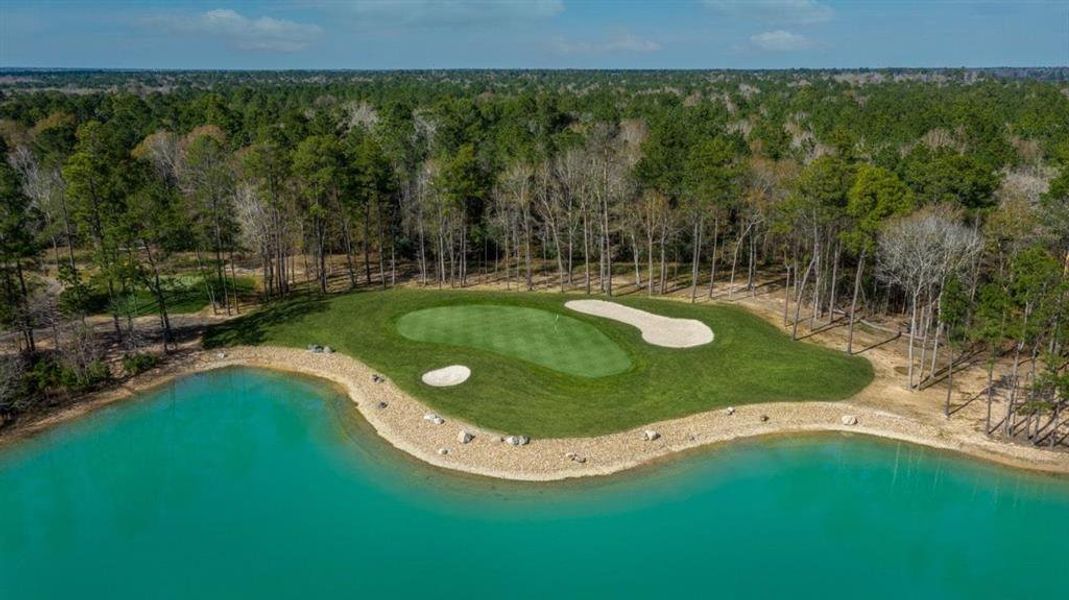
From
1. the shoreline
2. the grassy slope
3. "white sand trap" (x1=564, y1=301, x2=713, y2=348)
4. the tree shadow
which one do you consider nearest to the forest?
the tree shadow

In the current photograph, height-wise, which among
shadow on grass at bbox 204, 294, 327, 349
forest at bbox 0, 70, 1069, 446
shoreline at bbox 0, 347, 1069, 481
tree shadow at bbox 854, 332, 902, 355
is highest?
forest at bbox 0, 70, 1069, 446

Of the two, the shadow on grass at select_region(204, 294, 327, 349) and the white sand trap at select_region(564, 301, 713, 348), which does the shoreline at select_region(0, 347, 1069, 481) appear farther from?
the white sand trap at select_region(564, 301, 713, 348)

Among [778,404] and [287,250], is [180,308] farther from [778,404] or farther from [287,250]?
[778,404]

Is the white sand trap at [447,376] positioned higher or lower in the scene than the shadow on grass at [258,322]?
lower

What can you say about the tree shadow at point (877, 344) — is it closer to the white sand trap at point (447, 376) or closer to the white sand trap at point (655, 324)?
the white sand trap at point (655, 324)

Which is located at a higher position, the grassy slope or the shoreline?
the grassy slope

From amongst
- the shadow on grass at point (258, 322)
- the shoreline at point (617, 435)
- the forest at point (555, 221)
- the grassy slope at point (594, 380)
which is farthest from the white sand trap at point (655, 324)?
the shadow on grass at point (258, 322)

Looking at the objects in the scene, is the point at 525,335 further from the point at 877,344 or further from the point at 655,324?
the point at 877,344

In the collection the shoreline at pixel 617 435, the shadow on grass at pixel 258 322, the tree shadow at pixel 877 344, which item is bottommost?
the shoreline at pixel 617 435
